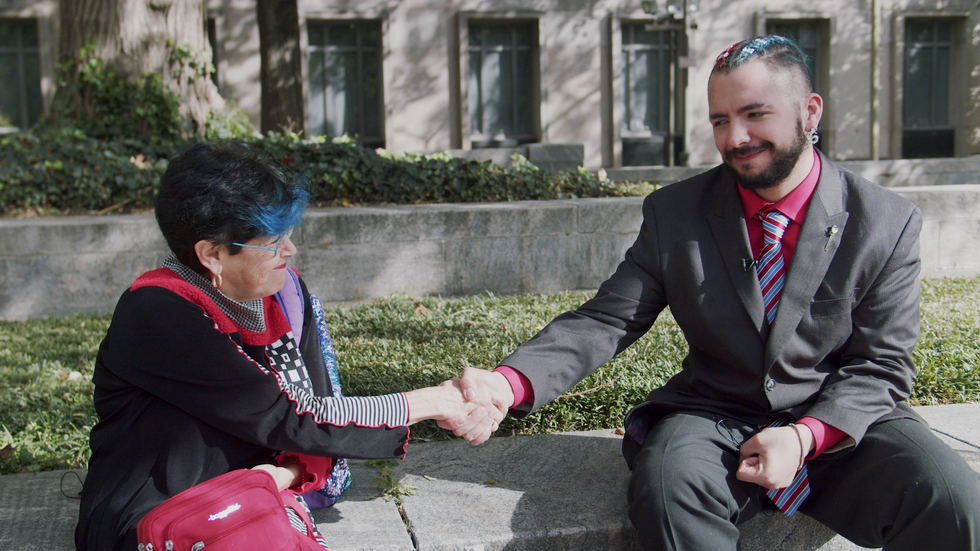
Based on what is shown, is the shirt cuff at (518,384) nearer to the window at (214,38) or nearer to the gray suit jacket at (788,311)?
the gray suit jacket at (788,311)

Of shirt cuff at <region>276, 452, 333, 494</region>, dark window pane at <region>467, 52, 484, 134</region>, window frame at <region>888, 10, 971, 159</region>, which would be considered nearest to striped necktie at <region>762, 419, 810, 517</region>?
shirt cuff at <region>276, 452, 333, 494</region>

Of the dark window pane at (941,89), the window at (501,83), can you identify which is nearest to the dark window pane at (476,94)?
the window at (501,83)

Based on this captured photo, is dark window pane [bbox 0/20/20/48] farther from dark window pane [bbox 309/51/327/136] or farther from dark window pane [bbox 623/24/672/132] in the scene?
dark window pane [bbox 623/24/672/132]

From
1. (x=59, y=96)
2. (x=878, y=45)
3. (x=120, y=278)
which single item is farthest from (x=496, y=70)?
(x=120, y=278)

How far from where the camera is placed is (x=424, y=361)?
14.4 ft

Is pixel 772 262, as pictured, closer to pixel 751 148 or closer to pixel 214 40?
pixel 751 148

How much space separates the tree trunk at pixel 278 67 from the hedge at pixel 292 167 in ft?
11.0

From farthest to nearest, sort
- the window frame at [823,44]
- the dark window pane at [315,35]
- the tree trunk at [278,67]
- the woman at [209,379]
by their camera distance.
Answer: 1. the window frame at [823,44]
2. the dark window pane at [315,35]
3. the tree trunk at [278,67]
4. the woman at [209,379]

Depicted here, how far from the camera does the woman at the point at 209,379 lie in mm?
2201

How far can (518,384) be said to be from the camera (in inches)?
109

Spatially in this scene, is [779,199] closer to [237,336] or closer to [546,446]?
[546,446]

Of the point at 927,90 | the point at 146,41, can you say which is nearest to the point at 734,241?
the point at 146,41

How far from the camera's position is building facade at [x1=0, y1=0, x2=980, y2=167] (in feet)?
47.7

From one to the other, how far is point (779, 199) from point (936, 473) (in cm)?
95
